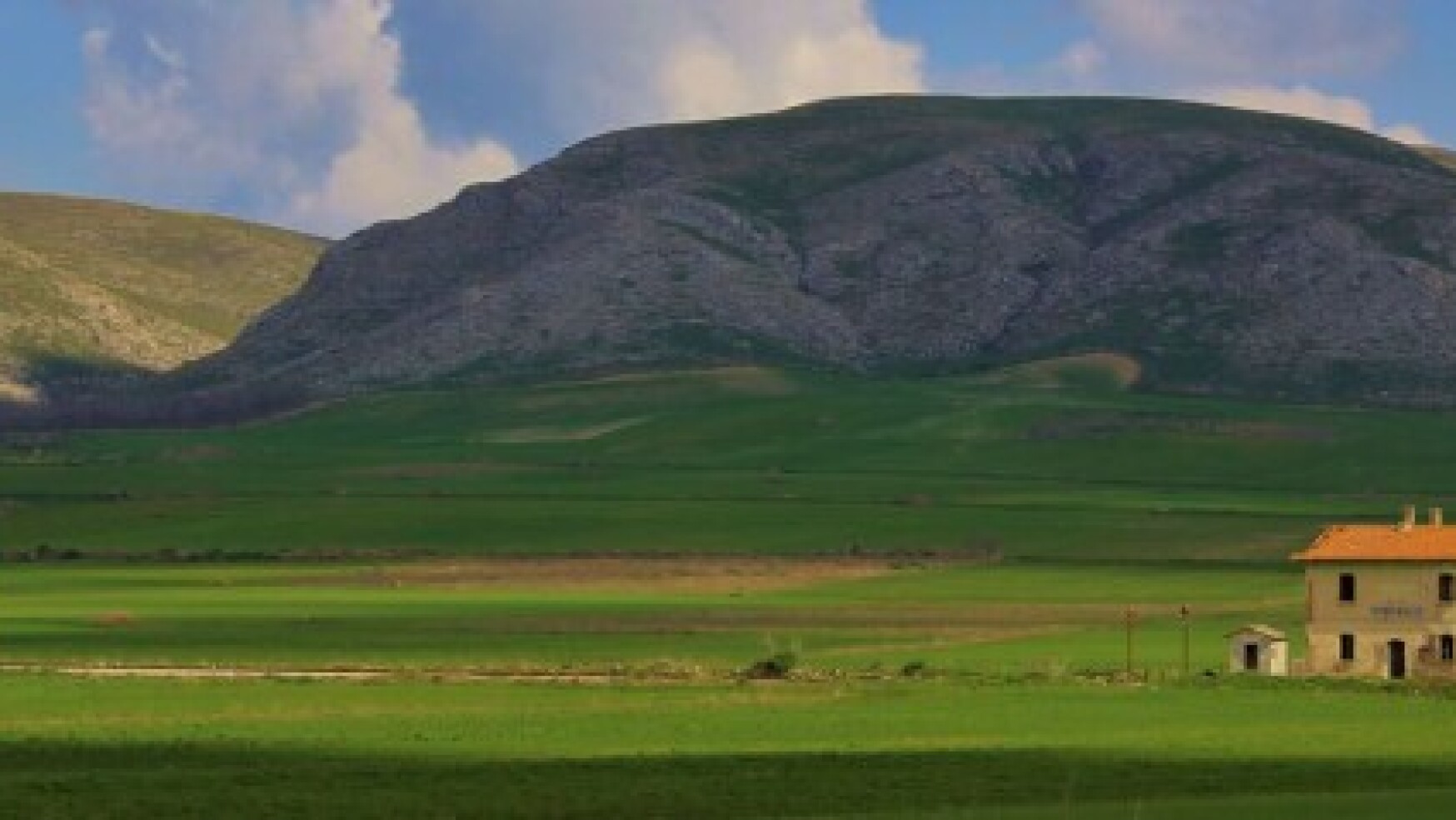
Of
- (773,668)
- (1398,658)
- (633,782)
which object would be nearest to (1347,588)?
(1398,658)

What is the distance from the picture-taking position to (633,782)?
2746 inches

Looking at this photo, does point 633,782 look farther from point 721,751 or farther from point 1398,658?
point 1398,658

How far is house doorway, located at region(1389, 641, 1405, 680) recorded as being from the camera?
108812mm

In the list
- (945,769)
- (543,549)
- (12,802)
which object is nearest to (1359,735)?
(945,769)

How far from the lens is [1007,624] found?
128125mm

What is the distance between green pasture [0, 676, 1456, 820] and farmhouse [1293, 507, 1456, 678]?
850 cm

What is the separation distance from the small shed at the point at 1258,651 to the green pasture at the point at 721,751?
5.79 metres

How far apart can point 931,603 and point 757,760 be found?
6621 cm

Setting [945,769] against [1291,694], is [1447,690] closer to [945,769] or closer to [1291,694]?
[1291,694]

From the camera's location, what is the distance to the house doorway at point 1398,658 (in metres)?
109

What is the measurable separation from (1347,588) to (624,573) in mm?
59673

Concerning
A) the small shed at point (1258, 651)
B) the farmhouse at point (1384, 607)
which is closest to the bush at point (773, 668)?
the small shed at point (1258, 651)

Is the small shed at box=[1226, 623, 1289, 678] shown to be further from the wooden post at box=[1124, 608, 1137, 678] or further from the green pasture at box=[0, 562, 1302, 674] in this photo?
the wooden post at box=[1124, 608, 1137, 678]

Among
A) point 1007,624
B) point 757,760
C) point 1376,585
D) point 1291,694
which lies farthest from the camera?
point 1007,624
